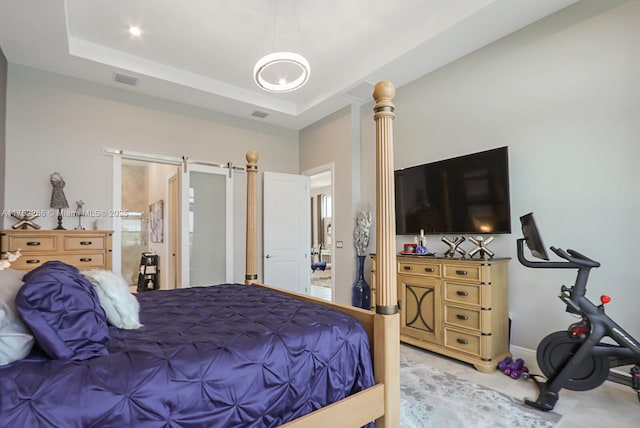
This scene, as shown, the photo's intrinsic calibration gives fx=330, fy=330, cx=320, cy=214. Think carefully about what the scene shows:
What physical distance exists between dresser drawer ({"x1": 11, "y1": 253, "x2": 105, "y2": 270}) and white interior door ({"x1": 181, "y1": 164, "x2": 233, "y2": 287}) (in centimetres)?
119

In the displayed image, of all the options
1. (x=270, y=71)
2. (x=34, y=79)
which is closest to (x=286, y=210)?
(x=270, y=71)

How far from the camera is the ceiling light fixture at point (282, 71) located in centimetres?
269

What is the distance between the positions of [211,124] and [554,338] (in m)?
4.66

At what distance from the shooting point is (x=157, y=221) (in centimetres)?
623

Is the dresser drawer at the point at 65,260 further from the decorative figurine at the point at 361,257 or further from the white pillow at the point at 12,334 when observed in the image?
the decorative figurine at the point at 361,257

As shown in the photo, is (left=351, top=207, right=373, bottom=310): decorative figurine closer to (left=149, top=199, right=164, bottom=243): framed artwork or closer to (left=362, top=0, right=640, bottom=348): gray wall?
(left=362, top=0, right=640, bottom=348): gray wall

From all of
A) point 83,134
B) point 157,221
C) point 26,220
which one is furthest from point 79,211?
point 157,221

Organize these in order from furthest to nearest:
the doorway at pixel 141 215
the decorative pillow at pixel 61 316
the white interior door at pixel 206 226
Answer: the doorway at pixel 141 215 → the white interior door at pixel 206 226 → the decorative pillow at pixel 61 316

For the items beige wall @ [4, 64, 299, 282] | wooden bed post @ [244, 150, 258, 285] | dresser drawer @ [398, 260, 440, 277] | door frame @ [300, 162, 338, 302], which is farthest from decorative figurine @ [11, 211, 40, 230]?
dresser drawer @ [398, 260, 440, 277]

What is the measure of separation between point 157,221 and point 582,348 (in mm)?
6330

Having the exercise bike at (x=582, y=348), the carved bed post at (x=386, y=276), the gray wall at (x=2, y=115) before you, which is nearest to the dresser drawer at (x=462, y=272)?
the exercise bike at (x=582, y=348)

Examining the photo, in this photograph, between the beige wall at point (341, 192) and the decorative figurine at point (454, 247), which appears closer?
the decorative figurine at point (454, 247)

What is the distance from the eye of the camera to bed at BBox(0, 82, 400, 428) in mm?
1000

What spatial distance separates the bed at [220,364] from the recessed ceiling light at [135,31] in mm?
2782
